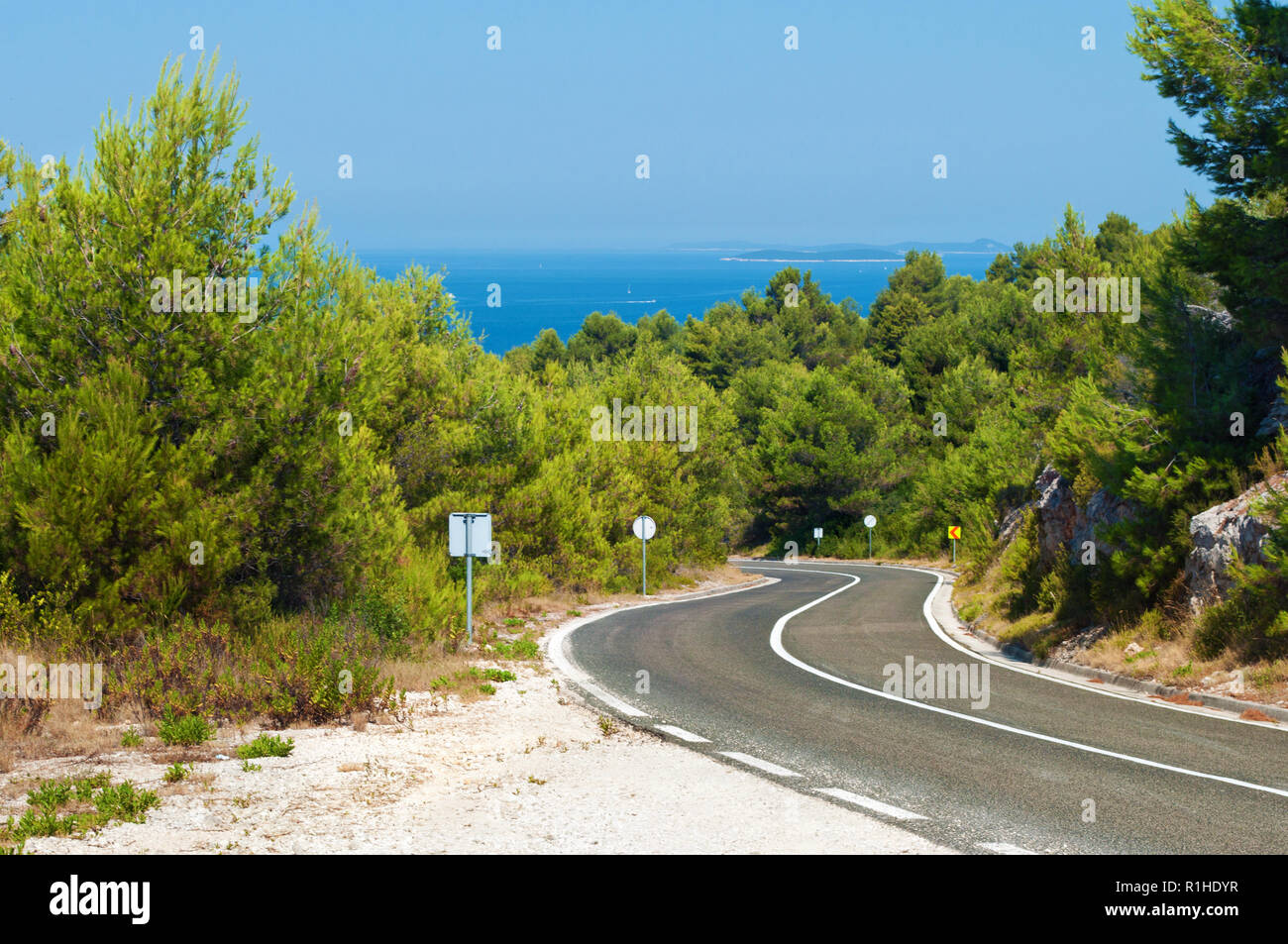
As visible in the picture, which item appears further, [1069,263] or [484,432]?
[1069,263]

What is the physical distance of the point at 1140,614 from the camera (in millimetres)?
16312

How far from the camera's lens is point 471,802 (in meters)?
7.78

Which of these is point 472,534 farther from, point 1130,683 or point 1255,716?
point 1255,716

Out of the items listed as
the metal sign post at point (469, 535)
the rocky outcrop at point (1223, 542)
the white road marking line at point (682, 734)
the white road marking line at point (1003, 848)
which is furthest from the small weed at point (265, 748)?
the rocky outcrop at point (1223, 542)

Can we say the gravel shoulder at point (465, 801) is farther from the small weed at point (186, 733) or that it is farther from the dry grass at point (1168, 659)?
the dry grass at point (1168, 659)

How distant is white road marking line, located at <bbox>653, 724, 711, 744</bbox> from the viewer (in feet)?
33.9

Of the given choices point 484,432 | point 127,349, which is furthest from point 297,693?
point 484,432

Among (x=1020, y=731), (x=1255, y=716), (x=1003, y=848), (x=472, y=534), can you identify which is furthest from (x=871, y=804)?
(x=472, y=534)

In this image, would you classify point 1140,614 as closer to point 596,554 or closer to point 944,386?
point 596,554

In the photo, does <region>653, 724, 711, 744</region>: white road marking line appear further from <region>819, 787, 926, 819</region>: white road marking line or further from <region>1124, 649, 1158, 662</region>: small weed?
<region>1124, 649, 1158, 662</region>: small weed

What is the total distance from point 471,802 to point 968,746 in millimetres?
4924

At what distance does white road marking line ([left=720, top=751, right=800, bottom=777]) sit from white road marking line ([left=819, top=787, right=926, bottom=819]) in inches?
23.4

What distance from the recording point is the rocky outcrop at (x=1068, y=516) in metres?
17.7
